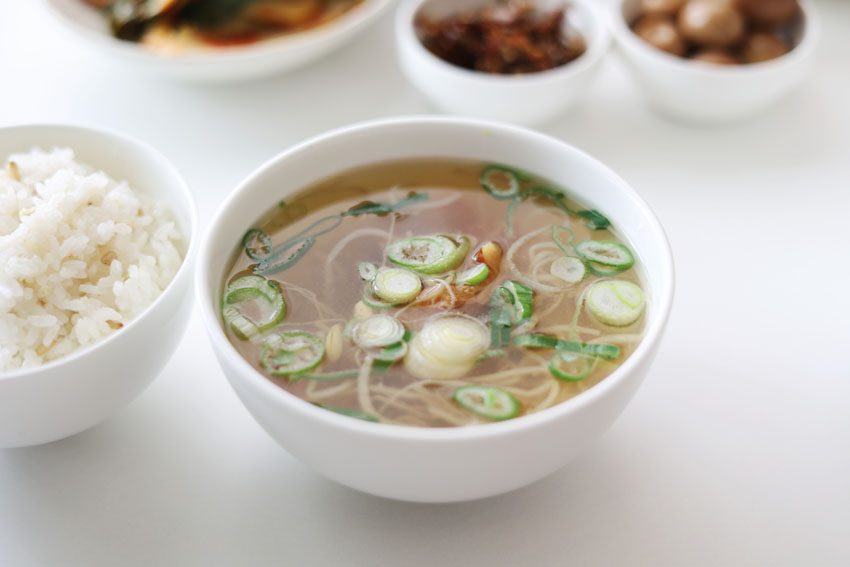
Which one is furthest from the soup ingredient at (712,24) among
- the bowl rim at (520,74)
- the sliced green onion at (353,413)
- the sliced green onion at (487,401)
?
the sliced green onion at (353,413)

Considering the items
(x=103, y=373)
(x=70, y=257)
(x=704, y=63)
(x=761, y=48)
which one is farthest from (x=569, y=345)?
(x=761, y=48)

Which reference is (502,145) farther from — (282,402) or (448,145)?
(282,402)

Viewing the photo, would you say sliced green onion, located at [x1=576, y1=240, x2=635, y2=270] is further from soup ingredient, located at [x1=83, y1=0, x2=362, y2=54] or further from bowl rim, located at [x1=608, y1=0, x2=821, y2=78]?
soup ingredient, located at [x1=83, y1=0, x2=362, y2=54]

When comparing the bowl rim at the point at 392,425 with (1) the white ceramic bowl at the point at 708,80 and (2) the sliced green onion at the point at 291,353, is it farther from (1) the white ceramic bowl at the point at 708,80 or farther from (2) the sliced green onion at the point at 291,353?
(1) the white ceramic bowl at the point at 708,80

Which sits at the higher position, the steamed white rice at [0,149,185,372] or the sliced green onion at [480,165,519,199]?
the sliced green onion at [480,165,519,199]

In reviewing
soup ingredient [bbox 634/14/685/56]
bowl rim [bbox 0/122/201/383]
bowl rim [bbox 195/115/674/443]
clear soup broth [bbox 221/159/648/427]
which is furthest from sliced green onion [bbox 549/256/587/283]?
soup ingredient [bbox 634/14/685/56]

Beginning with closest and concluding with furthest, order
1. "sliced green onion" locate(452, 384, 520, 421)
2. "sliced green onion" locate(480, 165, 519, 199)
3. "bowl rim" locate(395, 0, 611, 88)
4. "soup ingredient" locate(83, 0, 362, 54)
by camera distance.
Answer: "sliced green onion" locate(452, 384, 520, 421) → "sliced green onion" locate(480, 165, 519, 199) → "bowl rim" locate(395, 0, 611, 88) → "soup ingredient" locate(83, 0, 362, 54)
